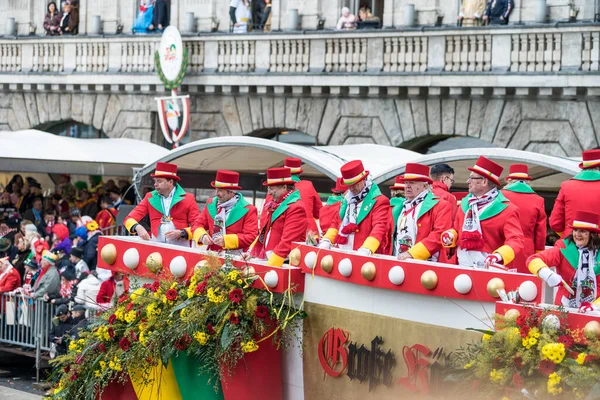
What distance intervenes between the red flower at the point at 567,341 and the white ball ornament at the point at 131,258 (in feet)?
15.7

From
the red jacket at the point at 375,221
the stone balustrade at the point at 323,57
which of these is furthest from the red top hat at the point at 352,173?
the stone balustrade at the point at 323,57

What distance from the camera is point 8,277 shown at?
1666cm

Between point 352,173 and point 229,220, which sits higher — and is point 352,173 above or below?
above

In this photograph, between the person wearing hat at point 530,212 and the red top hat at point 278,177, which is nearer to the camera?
the person wearing hat at point 530,212

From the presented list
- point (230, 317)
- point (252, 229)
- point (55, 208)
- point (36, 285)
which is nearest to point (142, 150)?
point (55, 208)

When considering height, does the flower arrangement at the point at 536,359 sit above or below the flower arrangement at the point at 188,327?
above

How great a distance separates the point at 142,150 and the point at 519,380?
1769 centimetres

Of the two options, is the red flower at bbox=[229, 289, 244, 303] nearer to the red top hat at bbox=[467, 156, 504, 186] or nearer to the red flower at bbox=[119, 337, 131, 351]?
the red flower at bbox=[119, 337, 131, 351]

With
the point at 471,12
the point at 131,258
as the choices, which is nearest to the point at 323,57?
the point at 471,12

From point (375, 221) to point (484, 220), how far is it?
1.10m

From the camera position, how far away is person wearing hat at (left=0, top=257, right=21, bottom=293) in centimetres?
1656

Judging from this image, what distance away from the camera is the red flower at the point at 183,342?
9.80 metres

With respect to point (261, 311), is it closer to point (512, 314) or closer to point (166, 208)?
point (512, 314)

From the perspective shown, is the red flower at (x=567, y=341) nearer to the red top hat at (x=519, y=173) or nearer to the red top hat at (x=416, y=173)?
the red top hat at (x=416, y=173)
